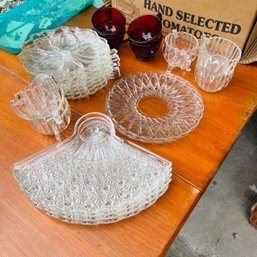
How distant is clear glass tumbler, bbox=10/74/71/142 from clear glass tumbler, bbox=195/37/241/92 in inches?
10.6

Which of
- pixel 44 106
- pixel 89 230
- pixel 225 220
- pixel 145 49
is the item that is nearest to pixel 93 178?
pixel 89 230

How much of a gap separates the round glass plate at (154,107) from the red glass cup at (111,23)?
10 centimetres

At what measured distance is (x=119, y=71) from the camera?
610 millimetres

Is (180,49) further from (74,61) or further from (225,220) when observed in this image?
(225,220)

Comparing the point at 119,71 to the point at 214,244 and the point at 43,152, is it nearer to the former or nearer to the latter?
the point at 43,152

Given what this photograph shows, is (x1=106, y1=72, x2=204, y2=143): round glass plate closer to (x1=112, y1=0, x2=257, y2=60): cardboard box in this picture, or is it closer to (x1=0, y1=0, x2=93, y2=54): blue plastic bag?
(x1=112, y1=0, x2=257, y2=60): cardboard box

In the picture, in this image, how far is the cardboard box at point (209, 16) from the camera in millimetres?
570

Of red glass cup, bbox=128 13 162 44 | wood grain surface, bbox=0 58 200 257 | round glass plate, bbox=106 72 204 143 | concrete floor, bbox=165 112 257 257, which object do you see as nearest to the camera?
wood grain surface, bbox=0 58 200 257

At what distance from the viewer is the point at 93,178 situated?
44 centimetres

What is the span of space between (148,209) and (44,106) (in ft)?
0.87

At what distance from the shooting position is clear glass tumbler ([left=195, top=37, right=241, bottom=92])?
0.56m

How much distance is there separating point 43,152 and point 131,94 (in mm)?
207

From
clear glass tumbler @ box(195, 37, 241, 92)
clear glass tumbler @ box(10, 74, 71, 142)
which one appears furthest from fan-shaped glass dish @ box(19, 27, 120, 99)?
clear glass tumbler @ box(195, 37, 241, 92)

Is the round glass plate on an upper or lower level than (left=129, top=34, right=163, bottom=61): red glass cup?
lower
